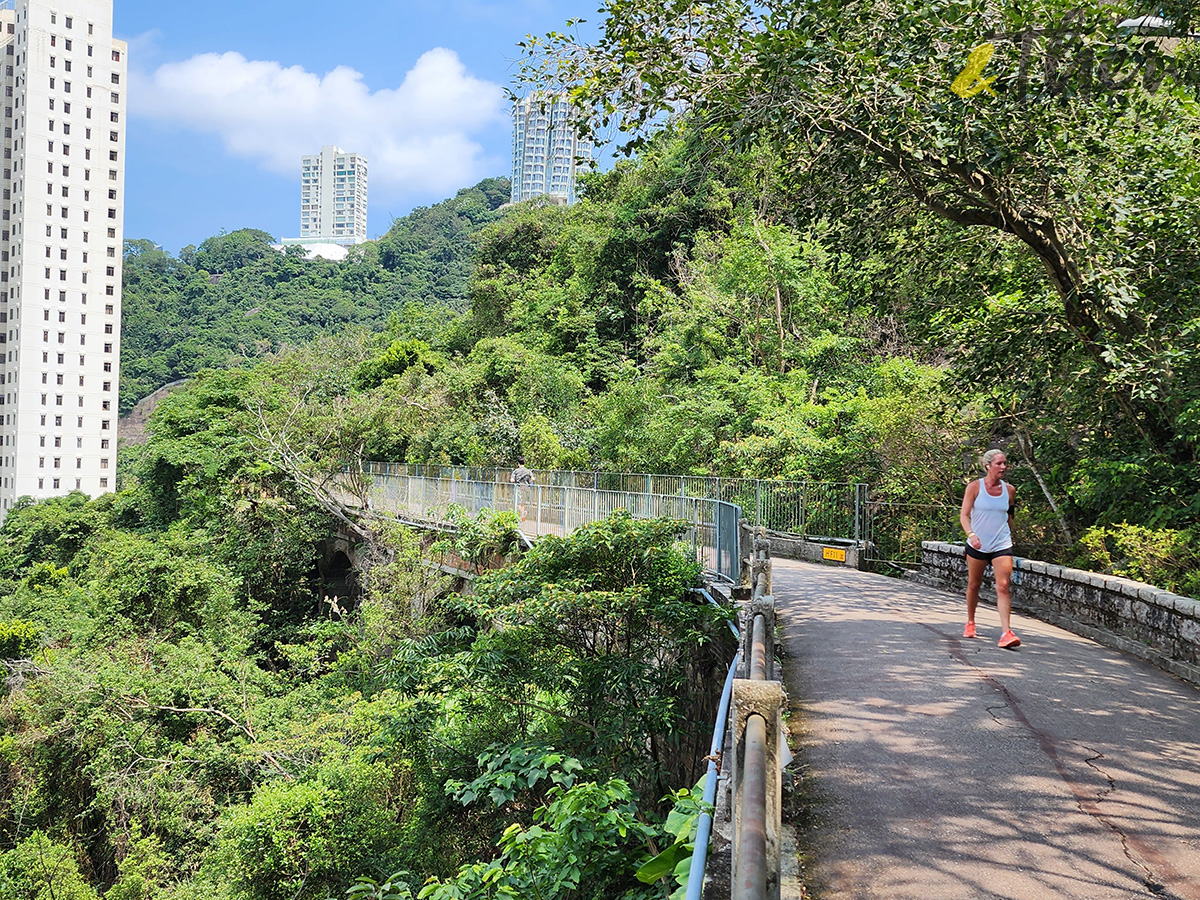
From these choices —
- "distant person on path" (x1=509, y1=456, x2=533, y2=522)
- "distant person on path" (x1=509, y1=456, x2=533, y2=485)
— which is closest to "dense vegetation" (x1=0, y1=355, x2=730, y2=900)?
"distant person on path" (x1=509, y1=456, x2=533, y2=522)

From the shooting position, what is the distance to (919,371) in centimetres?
1922

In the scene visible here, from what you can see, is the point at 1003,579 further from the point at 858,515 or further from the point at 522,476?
the point at 522,476

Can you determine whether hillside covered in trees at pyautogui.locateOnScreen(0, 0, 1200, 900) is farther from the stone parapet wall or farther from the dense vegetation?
the stone parapet wall

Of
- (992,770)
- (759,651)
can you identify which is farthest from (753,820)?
(992,770)

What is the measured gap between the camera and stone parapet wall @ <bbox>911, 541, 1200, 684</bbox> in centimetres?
748

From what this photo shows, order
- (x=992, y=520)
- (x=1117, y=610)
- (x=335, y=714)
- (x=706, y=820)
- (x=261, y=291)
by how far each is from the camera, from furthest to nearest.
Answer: (x=261, y=291) → (x=335, y=714) → (x=1117, y=610) → (x=992, y=520) → (x=706, y=820)

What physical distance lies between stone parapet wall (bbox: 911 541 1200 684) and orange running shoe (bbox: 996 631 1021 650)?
122 cm

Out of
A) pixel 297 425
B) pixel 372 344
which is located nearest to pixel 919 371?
pixel 297 425

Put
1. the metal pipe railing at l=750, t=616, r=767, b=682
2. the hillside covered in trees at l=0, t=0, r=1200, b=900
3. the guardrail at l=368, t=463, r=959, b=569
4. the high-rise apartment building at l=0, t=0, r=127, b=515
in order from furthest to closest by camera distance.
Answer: the high-rise apartment building at l=0, t=0, r=127, b=515 < the guardrail at l=368, t=463, r=959, b=569 < the hillside covered in trees at l=0, t=0, r=1200, b=900 < the metal pipe railing at l=750, t=616, r=767, b=682

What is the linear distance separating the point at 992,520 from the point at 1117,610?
7.70 feet

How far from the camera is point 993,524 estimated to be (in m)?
7.73

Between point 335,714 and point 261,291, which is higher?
point 261,291

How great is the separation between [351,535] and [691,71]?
2210 cm

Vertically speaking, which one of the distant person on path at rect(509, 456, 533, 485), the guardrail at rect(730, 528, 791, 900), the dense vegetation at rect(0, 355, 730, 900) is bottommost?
the dense vegetation at rect(0, 355, 730, 900)
